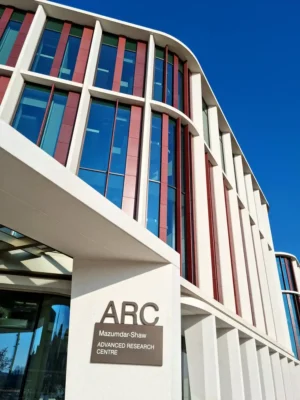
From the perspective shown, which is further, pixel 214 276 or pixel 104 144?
pixel 214 276

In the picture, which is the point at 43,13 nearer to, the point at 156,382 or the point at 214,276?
the point at 214,276

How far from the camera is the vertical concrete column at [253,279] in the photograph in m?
20.6

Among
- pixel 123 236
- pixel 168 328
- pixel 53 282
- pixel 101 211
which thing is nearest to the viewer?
pixel 101 211

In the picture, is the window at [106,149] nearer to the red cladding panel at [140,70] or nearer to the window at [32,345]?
the red cladding panel at [140,70]

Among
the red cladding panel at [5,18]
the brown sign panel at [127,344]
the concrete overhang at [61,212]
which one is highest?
the red cladding panel at [5,18]

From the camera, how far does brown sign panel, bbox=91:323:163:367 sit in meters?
7.83

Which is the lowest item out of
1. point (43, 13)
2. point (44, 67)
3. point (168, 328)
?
A: point (168, 328)

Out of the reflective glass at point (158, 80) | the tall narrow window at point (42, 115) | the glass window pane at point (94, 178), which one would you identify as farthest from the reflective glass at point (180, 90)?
the glass window pane at point (94, 178)

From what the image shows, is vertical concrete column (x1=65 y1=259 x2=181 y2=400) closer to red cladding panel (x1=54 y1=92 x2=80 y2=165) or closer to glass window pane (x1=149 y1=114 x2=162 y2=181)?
red cladding panel (x1=54 y1=92 x2=80 y2=165)

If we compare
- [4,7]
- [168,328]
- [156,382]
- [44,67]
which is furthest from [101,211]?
[4,7]

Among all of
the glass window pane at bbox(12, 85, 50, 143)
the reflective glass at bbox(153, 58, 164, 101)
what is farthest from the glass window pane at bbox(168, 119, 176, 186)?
the glass window pane at bbox(12, 85, 50, 143)

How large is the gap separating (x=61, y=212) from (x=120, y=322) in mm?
3638

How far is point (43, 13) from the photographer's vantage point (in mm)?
17250

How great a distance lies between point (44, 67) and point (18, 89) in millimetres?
2266
